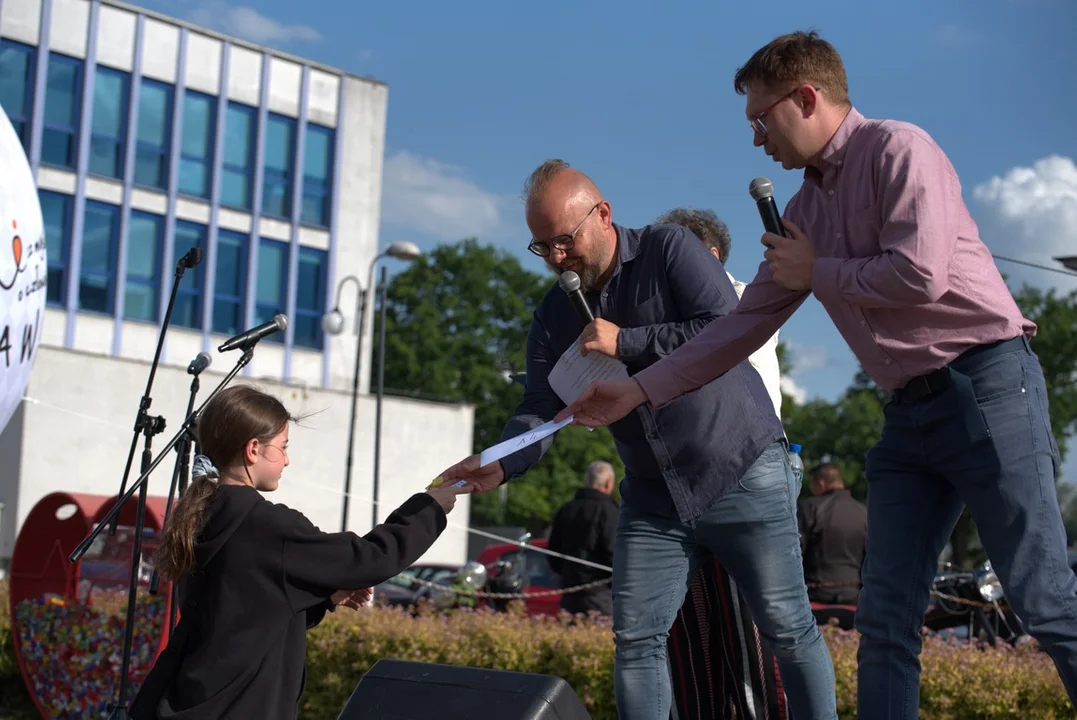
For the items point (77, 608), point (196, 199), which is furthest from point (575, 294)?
point (196, 199)

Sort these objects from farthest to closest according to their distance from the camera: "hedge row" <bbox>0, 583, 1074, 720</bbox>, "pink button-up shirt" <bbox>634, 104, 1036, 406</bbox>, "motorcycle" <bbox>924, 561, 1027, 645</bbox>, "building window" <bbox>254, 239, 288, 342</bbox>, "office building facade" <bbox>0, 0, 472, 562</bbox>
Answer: "building window" <bbox>254, 239, 288, 342</bbox>
"office building facade" <bbox>0, 0, 472, 562</bbox>
"motorcycle" <bbox>924, 561, 1027, 645</bbox>
"hedge row" <bbox>0, 583, 1074, 720</bbox>
"pink button-up shirt" <bbox>634, 104, 1036, 406</bbox>

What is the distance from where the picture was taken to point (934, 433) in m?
3.25

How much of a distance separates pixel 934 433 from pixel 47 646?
22.7 ft

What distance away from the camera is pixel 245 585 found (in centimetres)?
366

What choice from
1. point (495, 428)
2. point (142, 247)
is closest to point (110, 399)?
point (142, 247)

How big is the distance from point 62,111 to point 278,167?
578 cm

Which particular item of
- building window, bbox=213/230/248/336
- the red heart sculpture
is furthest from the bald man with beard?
building window, bbox=213/230/248/336

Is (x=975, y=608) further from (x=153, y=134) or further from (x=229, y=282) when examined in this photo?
(x=153, y=134)

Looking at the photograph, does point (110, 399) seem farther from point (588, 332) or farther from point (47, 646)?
point (588, 332)

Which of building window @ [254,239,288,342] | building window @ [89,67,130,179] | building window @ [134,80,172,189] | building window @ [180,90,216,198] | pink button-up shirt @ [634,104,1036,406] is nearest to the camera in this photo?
pink button-up shirt @ [634,104,1036,406]

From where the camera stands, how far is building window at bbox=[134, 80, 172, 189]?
103 ft

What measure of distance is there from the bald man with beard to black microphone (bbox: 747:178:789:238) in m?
0.65

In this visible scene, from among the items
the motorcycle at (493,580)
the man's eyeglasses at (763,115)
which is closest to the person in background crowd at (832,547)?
the motorcycle at (493,580)

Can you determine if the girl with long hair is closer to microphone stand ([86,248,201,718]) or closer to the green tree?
microphone stand ([86,248,201,718])
